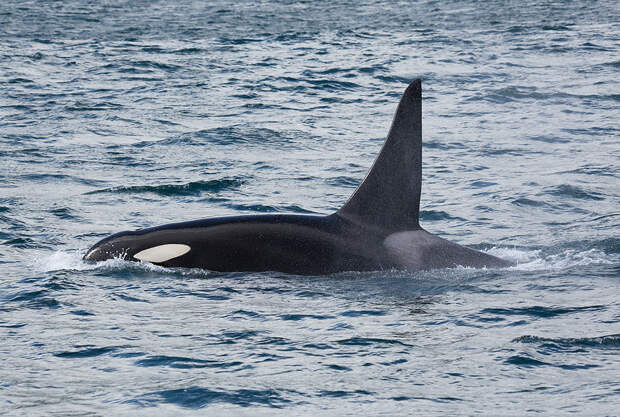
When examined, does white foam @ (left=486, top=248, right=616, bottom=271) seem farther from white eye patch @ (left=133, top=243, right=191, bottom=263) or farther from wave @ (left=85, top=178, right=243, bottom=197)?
wave @ (left=85, top=178, right=243, bottom=197)

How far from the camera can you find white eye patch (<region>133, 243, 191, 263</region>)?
33.9ft

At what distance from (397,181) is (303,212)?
401 cm

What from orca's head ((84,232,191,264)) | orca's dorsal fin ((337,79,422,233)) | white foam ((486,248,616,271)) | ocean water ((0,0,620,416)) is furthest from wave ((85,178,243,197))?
orca's dorsal fin ((337,79,422,233))

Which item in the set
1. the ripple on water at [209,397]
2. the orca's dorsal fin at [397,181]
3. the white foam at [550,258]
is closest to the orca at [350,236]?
the orca's dorsal fin at [397,181]

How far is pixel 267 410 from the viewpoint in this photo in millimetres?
7277

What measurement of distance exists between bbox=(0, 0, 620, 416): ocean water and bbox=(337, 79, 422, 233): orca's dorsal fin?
0.53 metres

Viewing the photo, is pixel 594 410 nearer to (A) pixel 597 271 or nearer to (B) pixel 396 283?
(B) pixel 396 283

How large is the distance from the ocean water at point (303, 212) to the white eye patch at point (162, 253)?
0.36 feet

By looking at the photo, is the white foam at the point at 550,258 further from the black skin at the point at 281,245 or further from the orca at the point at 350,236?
the black skin at the point at 281,245

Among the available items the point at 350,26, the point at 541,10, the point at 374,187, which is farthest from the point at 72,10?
the point at 374,187

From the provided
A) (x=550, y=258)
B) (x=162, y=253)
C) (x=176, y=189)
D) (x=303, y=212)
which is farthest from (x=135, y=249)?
(x=176, y=189)

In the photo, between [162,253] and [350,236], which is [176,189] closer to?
[162,253]

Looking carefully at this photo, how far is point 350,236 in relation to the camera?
33.4 feet

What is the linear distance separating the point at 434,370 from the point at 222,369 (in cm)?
152
